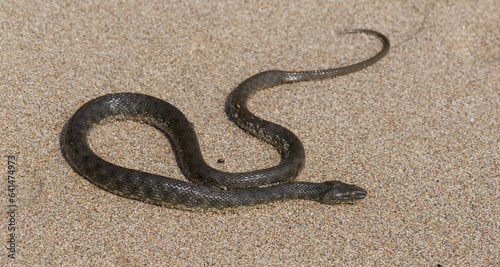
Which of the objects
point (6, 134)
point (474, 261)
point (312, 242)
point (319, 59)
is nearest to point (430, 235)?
point (474, 261)

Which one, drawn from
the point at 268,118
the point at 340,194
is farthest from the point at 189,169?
the point at 340,194

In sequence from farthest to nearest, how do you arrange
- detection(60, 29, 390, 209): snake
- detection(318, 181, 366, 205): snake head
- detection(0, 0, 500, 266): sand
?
detection(318, 181, 366, 205): snake head, detection(60, 29, 390, 209): snake, detection(0, 0, 500, 266): sand

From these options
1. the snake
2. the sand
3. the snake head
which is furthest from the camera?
the snake head

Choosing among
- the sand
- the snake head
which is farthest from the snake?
the sand

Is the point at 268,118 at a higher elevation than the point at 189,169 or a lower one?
higher

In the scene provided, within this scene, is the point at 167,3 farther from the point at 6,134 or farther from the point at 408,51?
the point at 408,51

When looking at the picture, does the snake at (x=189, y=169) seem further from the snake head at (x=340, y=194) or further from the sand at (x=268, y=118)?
the sand at (x=268, y=118)

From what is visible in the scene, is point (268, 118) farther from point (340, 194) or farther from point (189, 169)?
point (340, 194)

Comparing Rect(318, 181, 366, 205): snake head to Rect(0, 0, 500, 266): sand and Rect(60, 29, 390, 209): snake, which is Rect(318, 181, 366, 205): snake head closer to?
Rect(60, 29, 390, 209): snake
